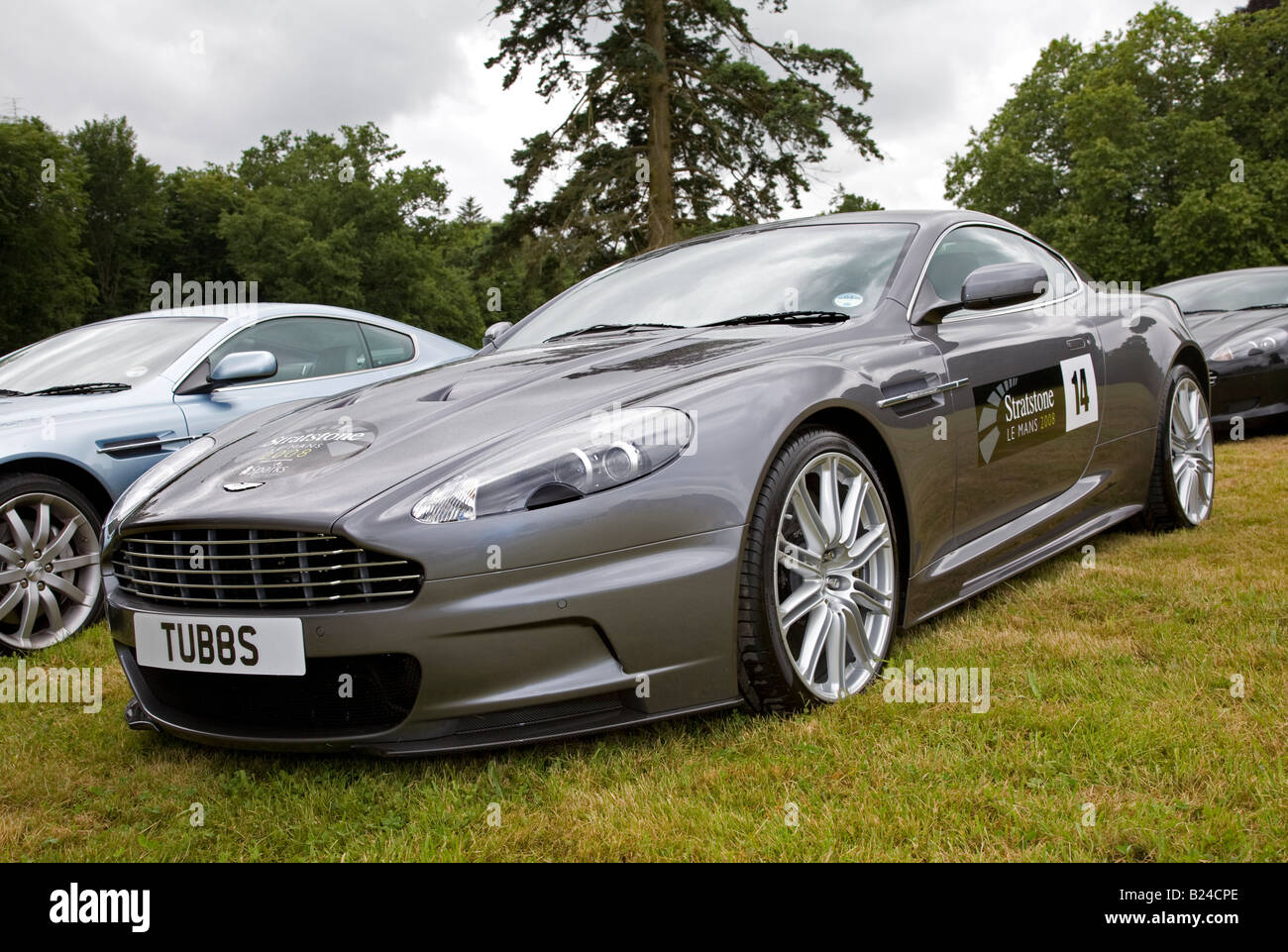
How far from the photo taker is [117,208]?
45.1 meters

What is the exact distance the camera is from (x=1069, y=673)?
2.85 meters

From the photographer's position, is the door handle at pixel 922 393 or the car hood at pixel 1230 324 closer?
the door handle at pixel 922 393

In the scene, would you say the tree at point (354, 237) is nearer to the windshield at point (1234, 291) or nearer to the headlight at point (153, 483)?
the windshield at point (1234, 291)

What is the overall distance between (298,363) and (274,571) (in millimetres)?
2948

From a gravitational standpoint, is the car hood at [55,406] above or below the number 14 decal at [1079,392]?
above

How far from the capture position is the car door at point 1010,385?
3.35 metres

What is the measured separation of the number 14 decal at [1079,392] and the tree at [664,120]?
1826cm

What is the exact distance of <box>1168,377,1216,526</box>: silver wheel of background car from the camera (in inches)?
185

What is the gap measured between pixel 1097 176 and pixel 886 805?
3359 cm

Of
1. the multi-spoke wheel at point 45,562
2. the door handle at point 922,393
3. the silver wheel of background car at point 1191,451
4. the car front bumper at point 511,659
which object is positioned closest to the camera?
the car front bumper at point 511,659

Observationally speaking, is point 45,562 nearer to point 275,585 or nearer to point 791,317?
point 275,585

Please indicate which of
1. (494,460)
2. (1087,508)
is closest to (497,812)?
(494,460)
